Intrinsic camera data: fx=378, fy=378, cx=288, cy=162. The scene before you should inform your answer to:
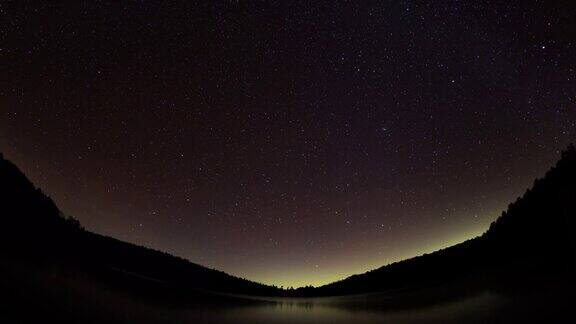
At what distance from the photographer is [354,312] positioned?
10.5 feet

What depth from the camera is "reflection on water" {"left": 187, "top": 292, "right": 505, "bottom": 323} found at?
2.62 meters

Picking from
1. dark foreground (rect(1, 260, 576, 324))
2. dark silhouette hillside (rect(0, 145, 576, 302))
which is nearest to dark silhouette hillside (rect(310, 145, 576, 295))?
dark silhouette hillside (rect(0, 145, 576, 302))

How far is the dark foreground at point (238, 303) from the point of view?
1.88 meters

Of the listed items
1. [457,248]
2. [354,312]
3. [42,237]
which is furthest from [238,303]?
[457,248]

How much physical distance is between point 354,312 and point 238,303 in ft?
3.24

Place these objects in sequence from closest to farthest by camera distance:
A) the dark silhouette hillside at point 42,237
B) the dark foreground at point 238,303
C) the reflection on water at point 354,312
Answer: the dark foreground at point 238,303 → the dark silhouette hillside at point 42,237 → the reflection on water at point 354,312

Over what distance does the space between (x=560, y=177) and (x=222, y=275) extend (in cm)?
403

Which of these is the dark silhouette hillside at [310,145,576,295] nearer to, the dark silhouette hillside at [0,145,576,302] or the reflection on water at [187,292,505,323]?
the dark silhouette hillside at [0,145,576,302]

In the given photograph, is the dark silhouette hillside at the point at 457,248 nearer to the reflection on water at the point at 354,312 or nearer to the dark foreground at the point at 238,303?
the dark foreground at the point at 238,303

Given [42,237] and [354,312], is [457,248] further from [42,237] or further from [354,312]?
[42,237]

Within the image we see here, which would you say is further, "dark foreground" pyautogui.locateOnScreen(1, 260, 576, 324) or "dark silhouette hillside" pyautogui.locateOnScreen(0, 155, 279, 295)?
"dark silhouette hillside" pyautogui.locateOnScreen(0, 155, 279, 295)

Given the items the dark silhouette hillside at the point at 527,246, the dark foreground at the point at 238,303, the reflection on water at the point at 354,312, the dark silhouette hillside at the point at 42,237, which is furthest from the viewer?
the reflection on water at the point at 354,312

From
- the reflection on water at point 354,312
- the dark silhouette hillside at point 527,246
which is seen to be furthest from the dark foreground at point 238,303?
the dark silhouette hillside at point 527,246

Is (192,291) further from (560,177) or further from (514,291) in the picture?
(560,177)
